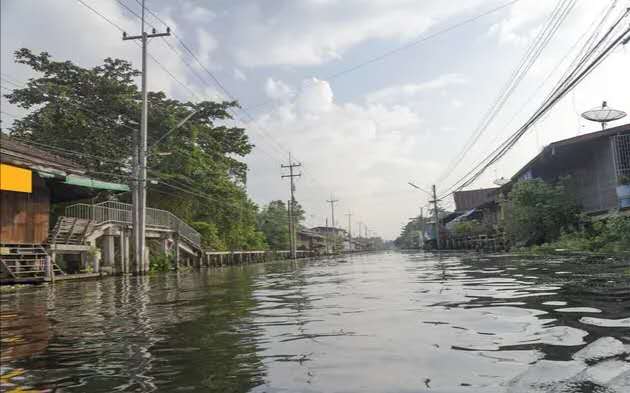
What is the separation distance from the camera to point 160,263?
28.8 metres

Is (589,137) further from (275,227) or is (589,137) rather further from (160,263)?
(275,227)

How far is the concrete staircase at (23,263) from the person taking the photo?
680 inches

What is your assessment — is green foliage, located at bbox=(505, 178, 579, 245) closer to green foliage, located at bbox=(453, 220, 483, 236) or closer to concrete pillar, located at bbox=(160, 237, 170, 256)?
green foliage, located at bbox=(453, 220, 483, 236)

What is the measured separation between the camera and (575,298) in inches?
267

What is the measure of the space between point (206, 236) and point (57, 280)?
20.6m

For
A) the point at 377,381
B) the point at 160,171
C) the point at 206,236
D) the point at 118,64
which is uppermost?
the point at 118,64

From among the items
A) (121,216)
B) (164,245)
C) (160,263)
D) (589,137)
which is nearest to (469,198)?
(589,137)

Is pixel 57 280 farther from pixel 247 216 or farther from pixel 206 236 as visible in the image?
pixel 247 216

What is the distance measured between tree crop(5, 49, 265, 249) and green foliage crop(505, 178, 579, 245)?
19.7 meters

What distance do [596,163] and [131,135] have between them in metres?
27.8

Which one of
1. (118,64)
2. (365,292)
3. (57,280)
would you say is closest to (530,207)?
(365,292)

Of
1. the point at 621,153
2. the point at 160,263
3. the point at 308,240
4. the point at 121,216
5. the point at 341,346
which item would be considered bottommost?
the point at 341,346

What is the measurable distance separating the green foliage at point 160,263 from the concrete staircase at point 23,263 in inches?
343

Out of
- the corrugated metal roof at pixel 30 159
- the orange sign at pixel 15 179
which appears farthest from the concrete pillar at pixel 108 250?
the orange sign at pixel 15 179
